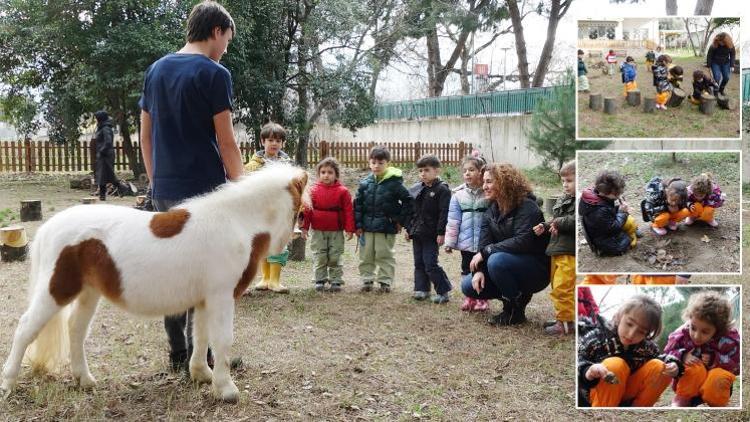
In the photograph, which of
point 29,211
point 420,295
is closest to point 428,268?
point 420,295

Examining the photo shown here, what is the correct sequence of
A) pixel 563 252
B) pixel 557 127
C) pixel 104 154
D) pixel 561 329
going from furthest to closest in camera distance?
pixel 104 154, pixel 557 127, pixel 561 329, pixel 563 252

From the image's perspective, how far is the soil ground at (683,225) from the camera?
Result: 2619mm

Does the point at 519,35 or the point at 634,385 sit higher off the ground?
the point at 519,35

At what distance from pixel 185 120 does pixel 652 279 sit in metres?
2.43

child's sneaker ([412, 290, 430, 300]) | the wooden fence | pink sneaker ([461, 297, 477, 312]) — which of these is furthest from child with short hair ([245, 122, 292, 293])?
the wooden fence

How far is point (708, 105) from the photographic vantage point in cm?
265

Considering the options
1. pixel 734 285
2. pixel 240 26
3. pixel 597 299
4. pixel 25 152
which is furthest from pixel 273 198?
pixel 25 152

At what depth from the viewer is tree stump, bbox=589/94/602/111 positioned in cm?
270

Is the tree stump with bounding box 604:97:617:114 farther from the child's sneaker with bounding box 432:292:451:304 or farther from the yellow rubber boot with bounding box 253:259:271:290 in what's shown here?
the yellow rubber boot with bounding box 253:259:271:290

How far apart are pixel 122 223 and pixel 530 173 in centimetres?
1348

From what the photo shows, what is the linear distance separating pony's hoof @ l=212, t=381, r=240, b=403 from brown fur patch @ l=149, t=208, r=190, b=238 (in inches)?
36.0

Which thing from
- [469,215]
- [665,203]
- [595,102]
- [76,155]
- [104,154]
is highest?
[76,155]

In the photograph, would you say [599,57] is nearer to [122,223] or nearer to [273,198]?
[273,198]

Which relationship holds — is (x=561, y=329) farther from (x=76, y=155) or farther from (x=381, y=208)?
(x=76, y=155)
